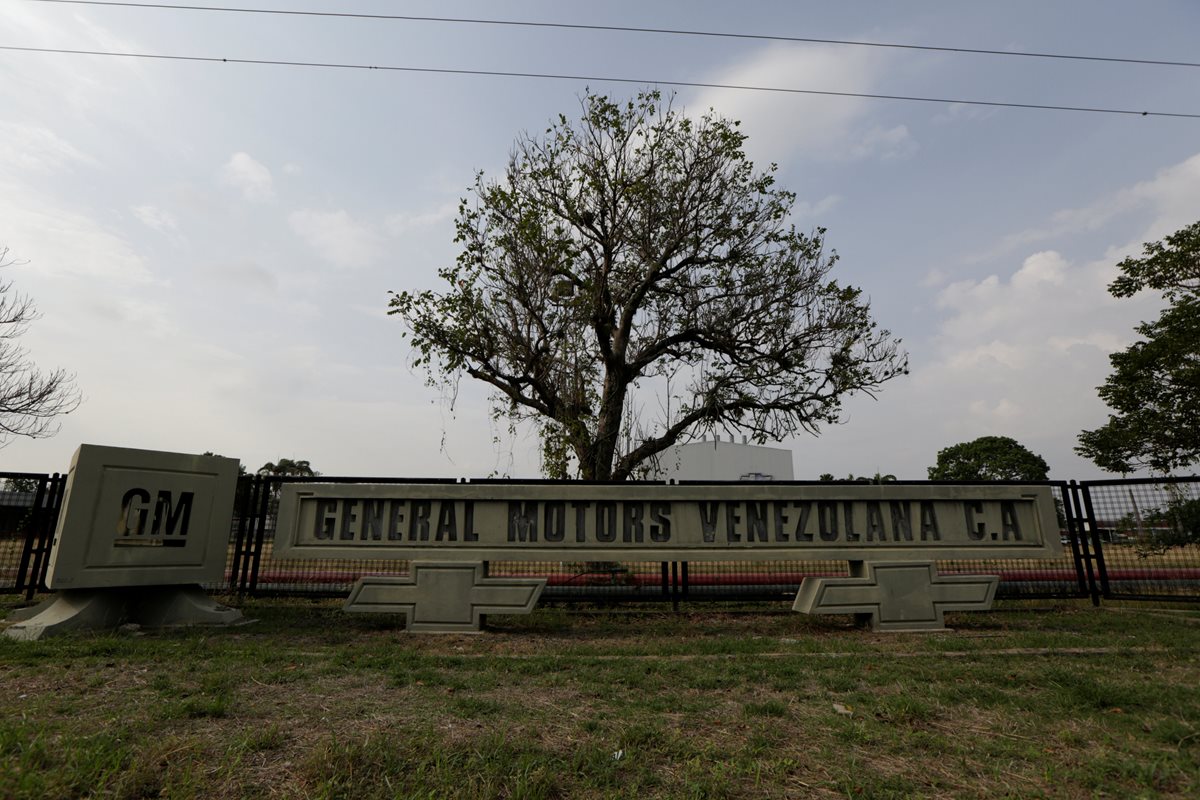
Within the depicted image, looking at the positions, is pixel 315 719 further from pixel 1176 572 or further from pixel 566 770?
pixel 1176 572

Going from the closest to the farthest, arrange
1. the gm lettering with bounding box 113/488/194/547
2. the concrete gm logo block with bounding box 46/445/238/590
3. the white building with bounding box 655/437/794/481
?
the concrete gm logo block with bounding box 46/445/238/590, the gm lettering with bounding box 113/488/194/547, the white building with bounding box 655/437/794/481

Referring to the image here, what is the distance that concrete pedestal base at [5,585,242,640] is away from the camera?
6.44m

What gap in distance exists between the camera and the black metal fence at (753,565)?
8414 millimetres

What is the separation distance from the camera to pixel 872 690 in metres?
4.39

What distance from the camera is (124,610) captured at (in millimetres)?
7023

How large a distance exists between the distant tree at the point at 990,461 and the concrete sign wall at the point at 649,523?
48528 mm

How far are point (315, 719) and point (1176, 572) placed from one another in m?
11.7

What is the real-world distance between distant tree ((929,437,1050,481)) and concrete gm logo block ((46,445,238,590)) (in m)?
54.9

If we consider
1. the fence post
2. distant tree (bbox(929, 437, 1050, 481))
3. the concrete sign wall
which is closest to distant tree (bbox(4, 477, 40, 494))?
the concrete sign wall

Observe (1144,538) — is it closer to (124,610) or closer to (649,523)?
(649,523)

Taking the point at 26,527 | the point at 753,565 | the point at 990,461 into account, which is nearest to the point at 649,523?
the point at 753,565

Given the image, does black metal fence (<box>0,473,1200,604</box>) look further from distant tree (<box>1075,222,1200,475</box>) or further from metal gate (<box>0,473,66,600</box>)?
distant tree (<box>1075,222,1200,475</box>)

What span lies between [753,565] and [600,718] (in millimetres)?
5799

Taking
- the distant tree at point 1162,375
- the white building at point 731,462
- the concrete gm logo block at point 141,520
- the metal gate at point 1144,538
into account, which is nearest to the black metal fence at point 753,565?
the metal gate at point 1144,538
